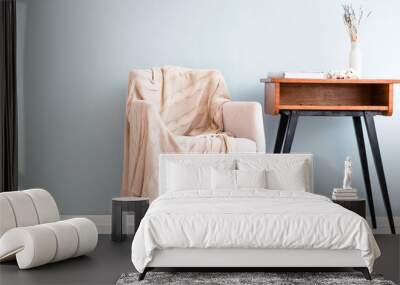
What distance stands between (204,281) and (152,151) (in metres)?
1.87

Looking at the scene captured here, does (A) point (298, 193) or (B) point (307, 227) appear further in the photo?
(A) point (298, 193)

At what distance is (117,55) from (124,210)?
5.12 feet

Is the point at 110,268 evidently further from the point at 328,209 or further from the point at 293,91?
the point at 293,91

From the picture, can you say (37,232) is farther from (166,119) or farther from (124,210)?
(166,119)

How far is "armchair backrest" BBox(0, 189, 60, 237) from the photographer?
4.50 metres

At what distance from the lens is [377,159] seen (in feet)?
19.4

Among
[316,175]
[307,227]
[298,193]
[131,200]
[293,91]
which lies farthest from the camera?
[316,175]

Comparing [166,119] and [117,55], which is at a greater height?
[117,55]

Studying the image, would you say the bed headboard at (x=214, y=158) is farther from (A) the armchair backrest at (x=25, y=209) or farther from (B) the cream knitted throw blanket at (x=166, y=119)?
(A) the armchair backrest at (x=25, y=209)

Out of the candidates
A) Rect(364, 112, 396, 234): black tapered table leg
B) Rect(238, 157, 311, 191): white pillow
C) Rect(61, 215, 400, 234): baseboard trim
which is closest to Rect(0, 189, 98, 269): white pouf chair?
Rect(238, 157, 311, 191): white pillow

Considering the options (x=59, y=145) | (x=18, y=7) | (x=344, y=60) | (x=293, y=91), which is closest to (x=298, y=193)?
(x=293, y=91)

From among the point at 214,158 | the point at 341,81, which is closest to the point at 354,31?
the point at 341,81

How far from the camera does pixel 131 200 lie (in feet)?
17.7

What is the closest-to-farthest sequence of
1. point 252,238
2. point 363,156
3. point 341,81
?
point 252,238, point 341,81, point 363,156
